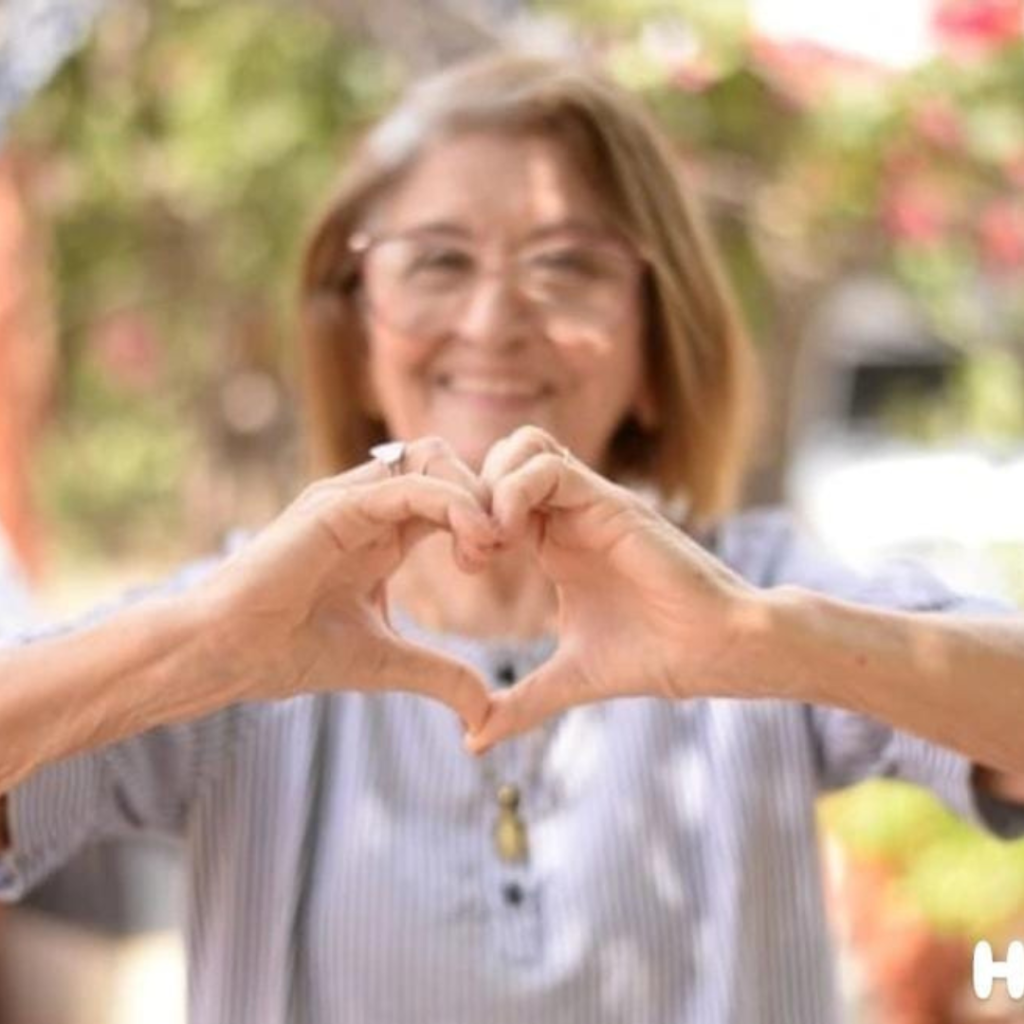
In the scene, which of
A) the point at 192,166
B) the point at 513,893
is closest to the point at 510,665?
the point at 513,893

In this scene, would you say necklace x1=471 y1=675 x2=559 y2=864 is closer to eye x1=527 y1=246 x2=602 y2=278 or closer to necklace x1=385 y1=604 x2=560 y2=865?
necklace x1=385 y1=604 x2=560 y2=865

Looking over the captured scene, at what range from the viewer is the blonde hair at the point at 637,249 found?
6.53 feet

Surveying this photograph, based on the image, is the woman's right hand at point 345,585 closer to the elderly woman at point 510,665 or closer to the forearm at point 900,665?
the elderly woman at point 510,665

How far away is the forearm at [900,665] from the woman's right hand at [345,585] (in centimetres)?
21

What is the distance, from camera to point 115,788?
1817 millimetres

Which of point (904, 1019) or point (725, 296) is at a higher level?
point (725, 296)

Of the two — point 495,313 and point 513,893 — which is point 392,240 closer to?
point 495,313

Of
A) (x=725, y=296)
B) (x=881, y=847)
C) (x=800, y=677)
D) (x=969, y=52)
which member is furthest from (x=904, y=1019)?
(x=800, y=677)

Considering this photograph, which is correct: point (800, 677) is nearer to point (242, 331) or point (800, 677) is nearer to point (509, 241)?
point (509, 241)

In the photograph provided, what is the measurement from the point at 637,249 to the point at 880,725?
468 mm

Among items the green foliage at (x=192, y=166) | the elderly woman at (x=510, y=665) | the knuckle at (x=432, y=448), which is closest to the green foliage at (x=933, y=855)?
the green foliage at (x=192, y=166)

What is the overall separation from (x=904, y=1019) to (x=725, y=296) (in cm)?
231

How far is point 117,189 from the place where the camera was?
618cm

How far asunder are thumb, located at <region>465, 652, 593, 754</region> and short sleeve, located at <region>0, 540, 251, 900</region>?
0.79 feet
